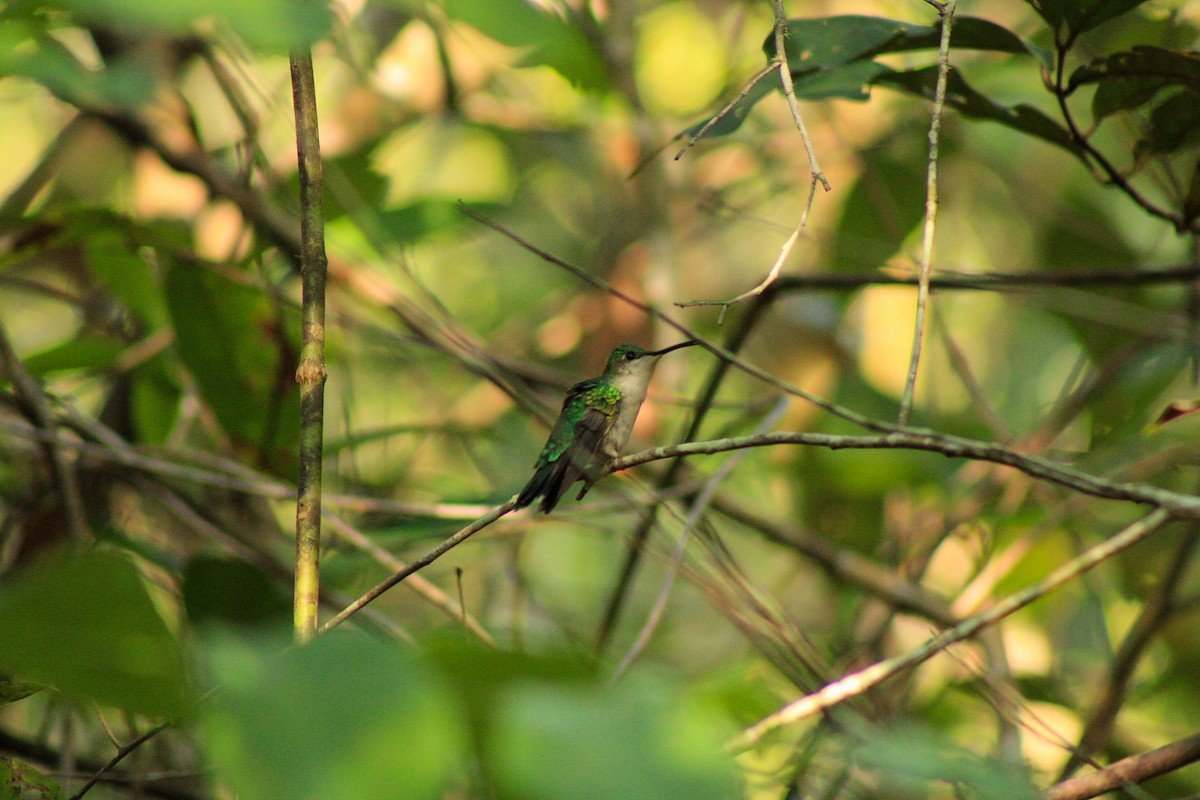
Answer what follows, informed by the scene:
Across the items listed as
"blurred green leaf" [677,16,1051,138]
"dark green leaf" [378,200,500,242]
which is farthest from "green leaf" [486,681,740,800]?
"dark green leaf" [378,200,500,242]

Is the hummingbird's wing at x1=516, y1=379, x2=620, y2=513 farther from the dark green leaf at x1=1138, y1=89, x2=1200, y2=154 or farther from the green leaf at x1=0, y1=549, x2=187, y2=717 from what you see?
Answer: the dark green leaf at x1=1138, y1=89, x2=1200, y2=154

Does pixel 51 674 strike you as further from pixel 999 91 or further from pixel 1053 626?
pixel 1053 626

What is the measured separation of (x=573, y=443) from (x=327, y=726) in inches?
75.3

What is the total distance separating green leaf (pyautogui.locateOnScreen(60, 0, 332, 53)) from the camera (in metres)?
1.66

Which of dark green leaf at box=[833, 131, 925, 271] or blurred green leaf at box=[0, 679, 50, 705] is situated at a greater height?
dark green leaf at box=[833, 131, 925, 271]

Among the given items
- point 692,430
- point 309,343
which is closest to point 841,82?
point 692,430

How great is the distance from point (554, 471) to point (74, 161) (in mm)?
2846

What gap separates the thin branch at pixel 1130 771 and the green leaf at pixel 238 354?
235 cm

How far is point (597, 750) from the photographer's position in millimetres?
688

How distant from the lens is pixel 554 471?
246 centimetres

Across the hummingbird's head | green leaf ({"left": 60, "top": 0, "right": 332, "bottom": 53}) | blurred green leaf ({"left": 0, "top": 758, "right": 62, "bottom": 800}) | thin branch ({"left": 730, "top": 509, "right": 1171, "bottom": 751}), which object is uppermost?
green leaf ({"left": 60, "top": 0, "right": 332, "bottom": 53})

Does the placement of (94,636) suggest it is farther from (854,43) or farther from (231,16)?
(854,43)

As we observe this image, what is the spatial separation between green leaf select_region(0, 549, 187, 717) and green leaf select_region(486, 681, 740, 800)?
1.05 ft

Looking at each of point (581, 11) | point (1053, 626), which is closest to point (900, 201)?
point (581, 11)
